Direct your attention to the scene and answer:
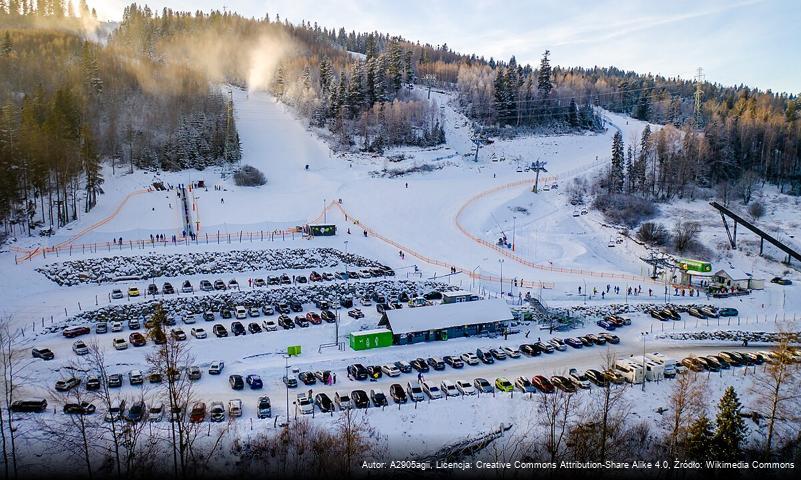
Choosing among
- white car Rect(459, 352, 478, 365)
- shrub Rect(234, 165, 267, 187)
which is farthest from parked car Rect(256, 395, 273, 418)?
shrub Rect(234, 165, 267, 187)

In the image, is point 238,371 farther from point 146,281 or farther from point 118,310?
point 146,281

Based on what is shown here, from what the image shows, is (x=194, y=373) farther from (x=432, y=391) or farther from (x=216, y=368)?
(x=432, y=391)

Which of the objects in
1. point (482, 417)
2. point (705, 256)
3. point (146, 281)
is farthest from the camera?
point (705, 256)

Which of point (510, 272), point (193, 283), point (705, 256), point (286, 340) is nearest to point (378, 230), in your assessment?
point (510, 272)

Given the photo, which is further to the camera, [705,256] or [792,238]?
[792,238]

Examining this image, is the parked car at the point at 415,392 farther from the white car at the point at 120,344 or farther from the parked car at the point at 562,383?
the white car at the point at 120,344

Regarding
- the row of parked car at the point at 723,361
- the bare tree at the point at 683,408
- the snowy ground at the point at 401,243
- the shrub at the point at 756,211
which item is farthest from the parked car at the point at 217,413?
the shrub at the point at 756,211

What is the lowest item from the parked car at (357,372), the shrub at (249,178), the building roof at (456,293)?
the parked car at (357,372)
